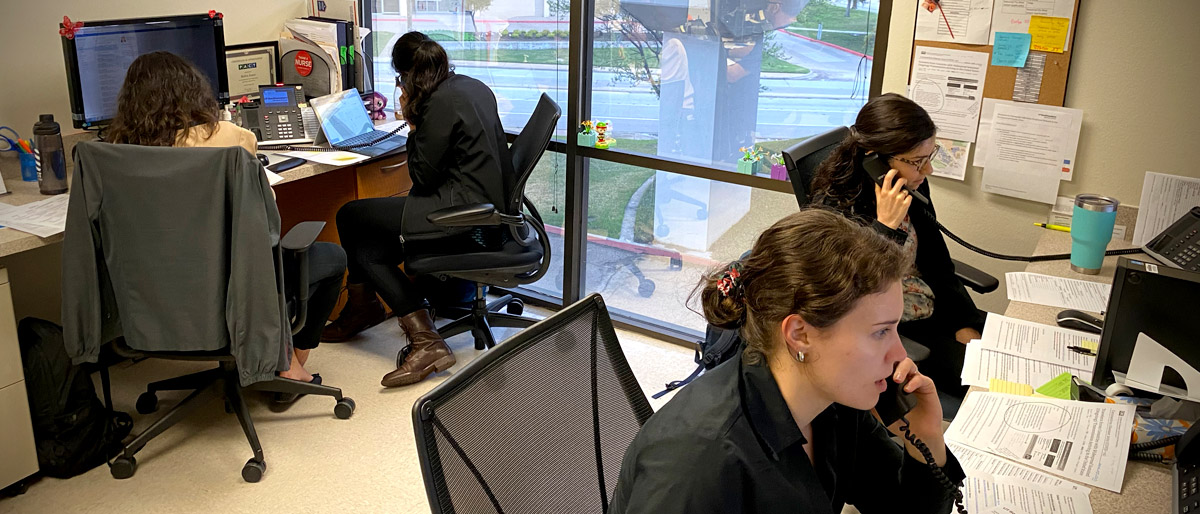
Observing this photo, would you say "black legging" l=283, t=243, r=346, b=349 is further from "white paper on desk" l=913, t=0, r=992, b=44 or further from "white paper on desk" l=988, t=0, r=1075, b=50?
"white paper on desk" l=988, t=0, r=1075, b=50

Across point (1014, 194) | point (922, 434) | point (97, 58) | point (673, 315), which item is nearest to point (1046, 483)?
point (922, 434)

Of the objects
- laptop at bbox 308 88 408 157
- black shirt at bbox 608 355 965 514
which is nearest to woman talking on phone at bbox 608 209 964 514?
black shirt at bbox 608 355 965 514

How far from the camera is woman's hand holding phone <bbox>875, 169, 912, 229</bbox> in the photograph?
226 centimetres

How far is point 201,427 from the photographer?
2.94m

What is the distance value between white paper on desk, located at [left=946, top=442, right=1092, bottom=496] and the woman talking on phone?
0.38 m

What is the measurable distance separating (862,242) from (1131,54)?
71.9 inches

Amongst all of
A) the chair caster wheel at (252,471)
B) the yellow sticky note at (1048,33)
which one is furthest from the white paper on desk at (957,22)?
the chair caster wheel at (252,471)

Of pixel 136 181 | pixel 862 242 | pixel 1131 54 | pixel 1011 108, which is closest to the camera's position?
pixel 862 242

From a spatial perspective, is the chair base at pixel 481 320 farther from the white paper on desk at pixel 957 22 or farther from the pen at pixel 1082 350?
the pen at pixel 1082 350

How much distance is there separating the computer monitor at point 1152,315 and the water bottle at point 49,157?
9.26 feet

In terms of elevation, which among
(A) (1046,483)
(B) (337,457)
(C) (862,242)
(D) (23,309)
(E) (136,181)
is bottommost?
(B) (337,457)

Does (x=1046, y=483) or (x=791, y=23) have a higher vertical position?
(x=791, y=23)

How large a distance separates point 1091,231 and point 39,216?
2.88 metres

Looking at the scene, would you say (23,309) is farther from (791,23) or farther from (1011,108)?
(1011,108)
